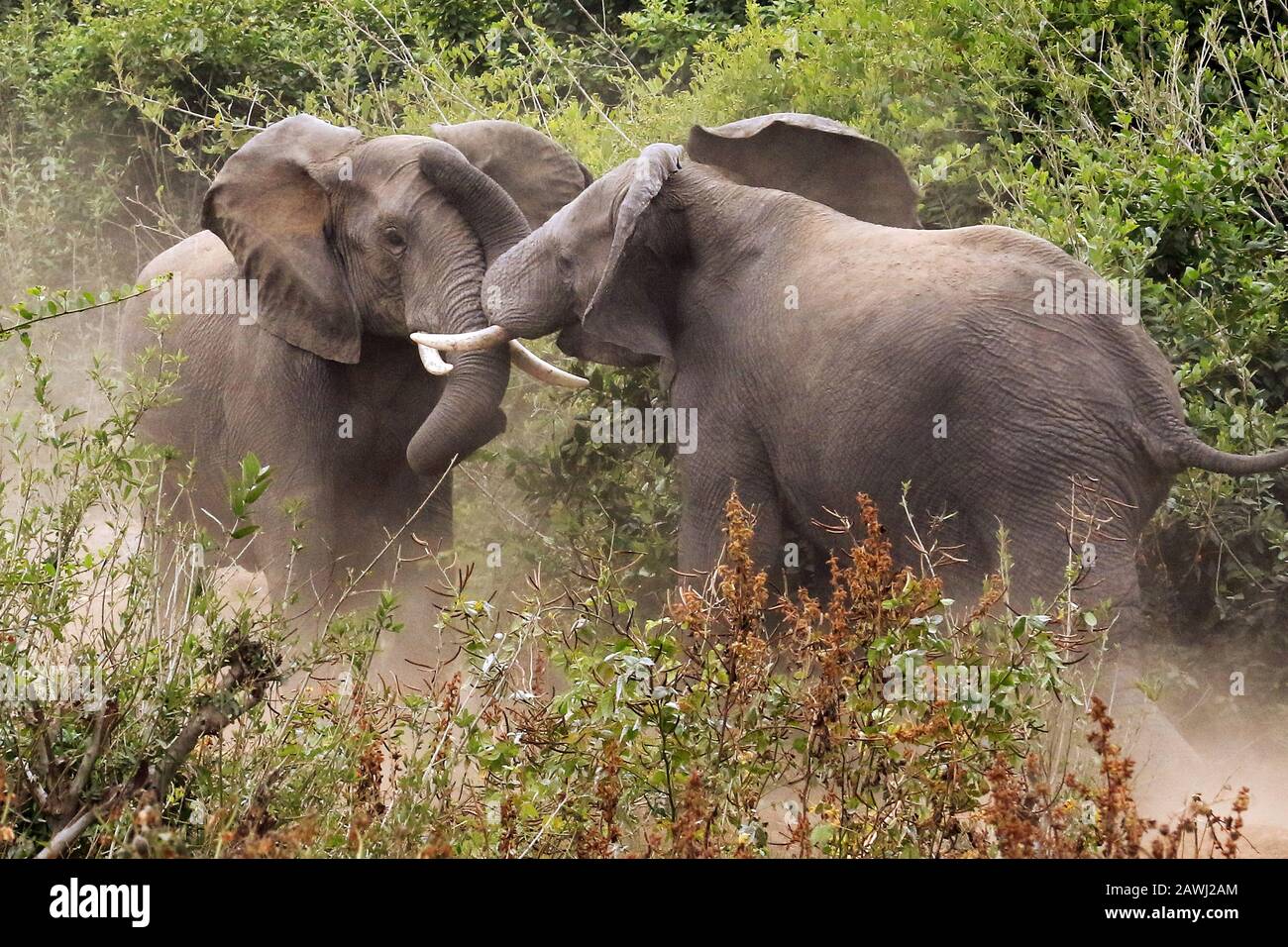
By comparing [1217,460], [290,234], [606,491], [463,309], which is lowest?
[1217,460]

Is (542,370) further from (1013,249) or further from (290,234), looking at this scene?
(1013,249)

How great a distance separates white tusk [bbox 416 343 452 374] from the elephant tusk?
0.8 inches

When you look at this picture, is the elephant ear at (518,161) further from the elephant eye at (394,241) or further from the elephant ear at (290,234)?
the elephant eye at (394,241)

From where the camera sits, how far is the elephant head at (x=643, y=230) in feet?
22.2

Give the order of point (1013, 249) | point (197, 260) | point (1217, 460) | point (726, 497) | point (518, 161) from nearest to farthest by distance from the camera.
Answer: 1. point (1217, 460)
2. point (1013, 249)
3. point (726, 497)
4. point (518, 161)
5. point (197, 260)

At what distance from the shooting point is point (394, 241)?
7.50m

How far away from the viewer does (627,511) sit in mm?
8242

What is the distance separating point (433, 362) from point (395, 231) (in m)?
0.66

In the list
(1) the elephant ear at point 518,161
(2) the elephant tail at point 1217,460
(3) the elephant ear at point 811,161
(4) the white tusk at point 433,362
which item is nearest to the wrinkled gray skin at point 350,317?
(1) the elephant ear at point 518,161

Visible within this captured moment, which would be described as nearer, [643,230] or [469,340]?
[643,230]

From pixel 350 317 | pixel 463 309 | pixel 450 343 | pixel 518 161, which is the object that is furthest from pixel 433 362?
pixel 518 161

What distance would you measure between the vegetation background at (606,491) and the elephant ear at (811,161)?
0.79 metres

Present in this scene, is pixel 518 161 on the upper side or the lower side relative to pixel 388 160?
upper
